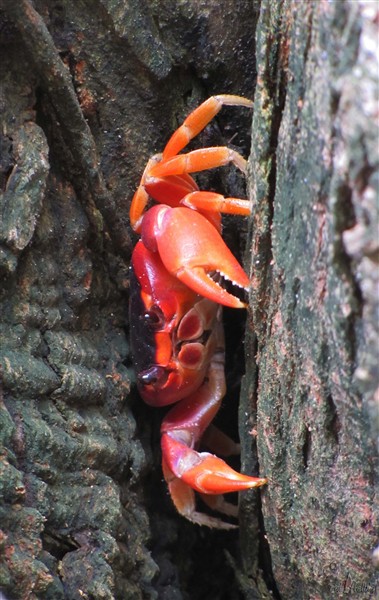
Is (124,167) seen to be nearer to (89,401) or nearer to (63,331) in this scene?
(63,331)

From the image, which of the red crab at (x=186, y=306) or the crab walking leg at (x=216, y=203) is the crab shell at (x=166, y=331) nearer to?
the red crab at (x=186, y=306)

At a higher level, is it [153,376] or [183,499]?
[153,376]

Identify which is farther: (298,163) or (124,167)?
(124,167)

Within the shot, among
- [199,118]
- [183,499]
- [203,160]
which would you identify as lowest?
[183,499]

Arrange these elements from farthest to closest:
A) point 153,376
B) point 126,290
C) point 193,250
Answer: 1. point 126,290
2. point 153,376
3. point 193,250

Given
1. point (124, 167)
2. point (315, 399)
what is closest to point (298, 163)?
point (315, 399)

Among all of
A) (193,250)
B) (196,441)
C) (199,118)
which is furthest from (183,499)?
(199,118)

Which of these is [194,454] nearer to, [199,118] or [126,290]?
[126,290]
